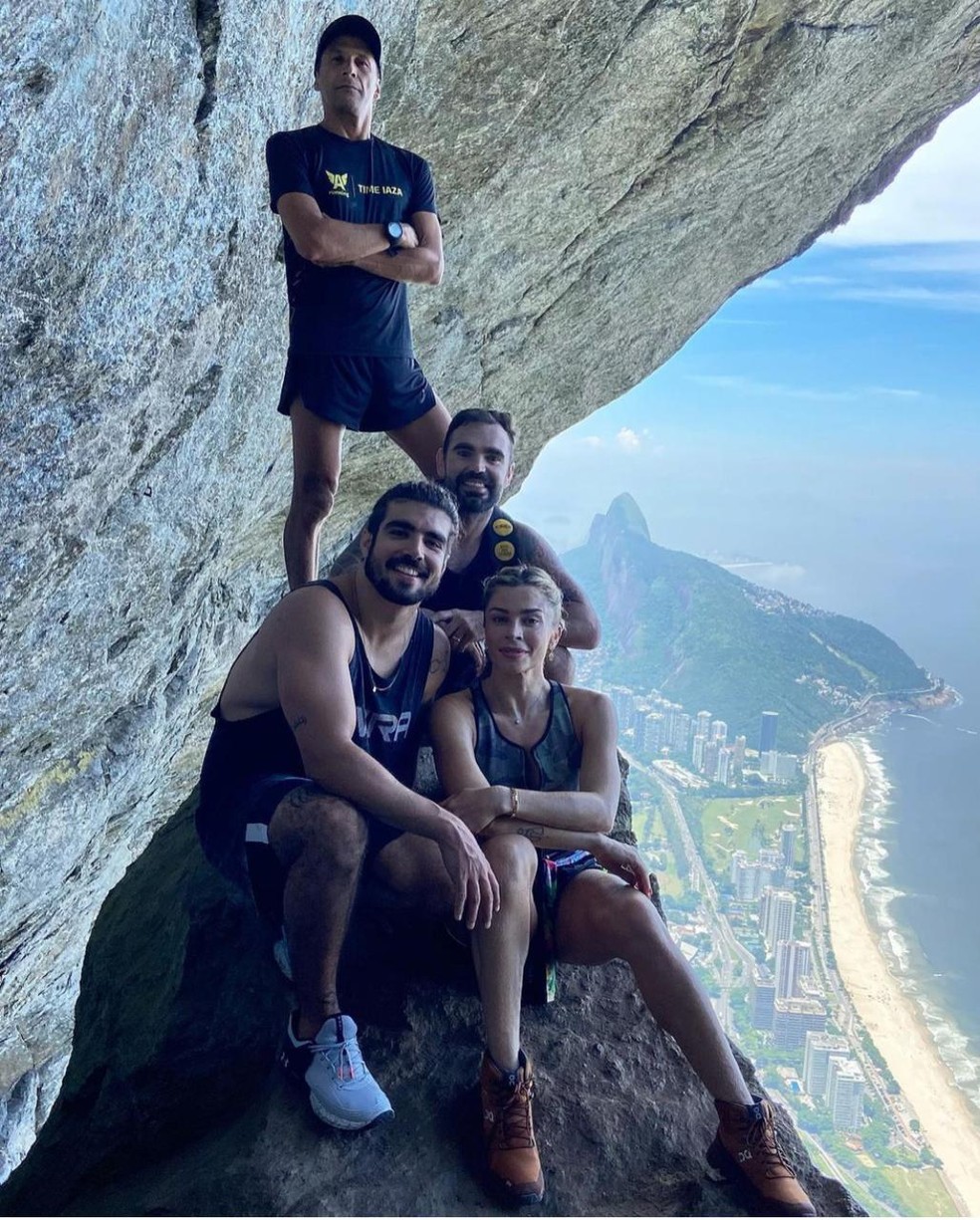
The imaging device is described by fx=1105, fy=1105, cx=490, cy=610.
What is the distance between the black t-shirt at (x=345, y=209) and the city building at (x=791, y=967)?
37492 millimetres

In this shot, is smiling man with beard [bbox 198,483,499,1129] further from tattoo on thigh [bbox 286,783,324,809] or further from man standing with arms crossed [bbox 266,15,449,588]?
man standing with arms crossed [bbox 266,15,449,588]

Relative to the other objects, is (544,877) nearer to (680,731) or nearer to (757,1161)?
(757,1161)

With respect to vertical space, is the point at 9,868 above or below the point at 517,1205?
below

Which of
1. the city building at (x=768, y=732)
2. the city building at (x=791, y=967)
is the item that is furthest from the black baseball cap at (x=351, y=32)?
the city building at (x=768, y=732)

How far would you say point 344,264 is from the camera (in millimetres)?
5676

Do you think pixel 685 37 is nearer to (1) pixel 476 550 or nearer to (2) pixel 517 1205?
(1) pixel 476 550

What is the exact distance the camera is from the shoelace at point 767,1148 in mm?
4262

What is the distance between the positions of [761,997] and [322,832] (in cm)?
3776

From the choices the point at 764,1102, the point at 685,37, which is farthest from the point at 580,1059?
the point at 685,37

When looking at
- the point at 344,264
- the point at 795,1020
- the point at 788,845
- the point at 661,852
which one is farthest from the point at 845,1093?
the point at 344,264

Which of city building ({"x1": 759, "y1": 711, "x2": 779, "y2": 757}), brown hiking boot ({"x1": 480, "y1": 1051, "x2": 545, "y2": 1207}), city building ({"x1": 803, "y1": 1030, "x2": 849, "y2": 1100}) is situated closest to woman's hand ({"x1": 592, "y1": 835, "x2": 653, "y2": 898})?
brown hiking boot ({"x1": 480, "y1": 1051, "x2": 545, "y2": 1207})

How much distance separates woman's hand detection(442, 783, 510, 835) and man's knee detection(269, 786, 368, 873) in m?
0.40

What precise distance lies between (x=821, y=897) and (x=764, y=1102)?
138 ft

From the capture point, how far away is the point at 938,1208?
90.1 feet
